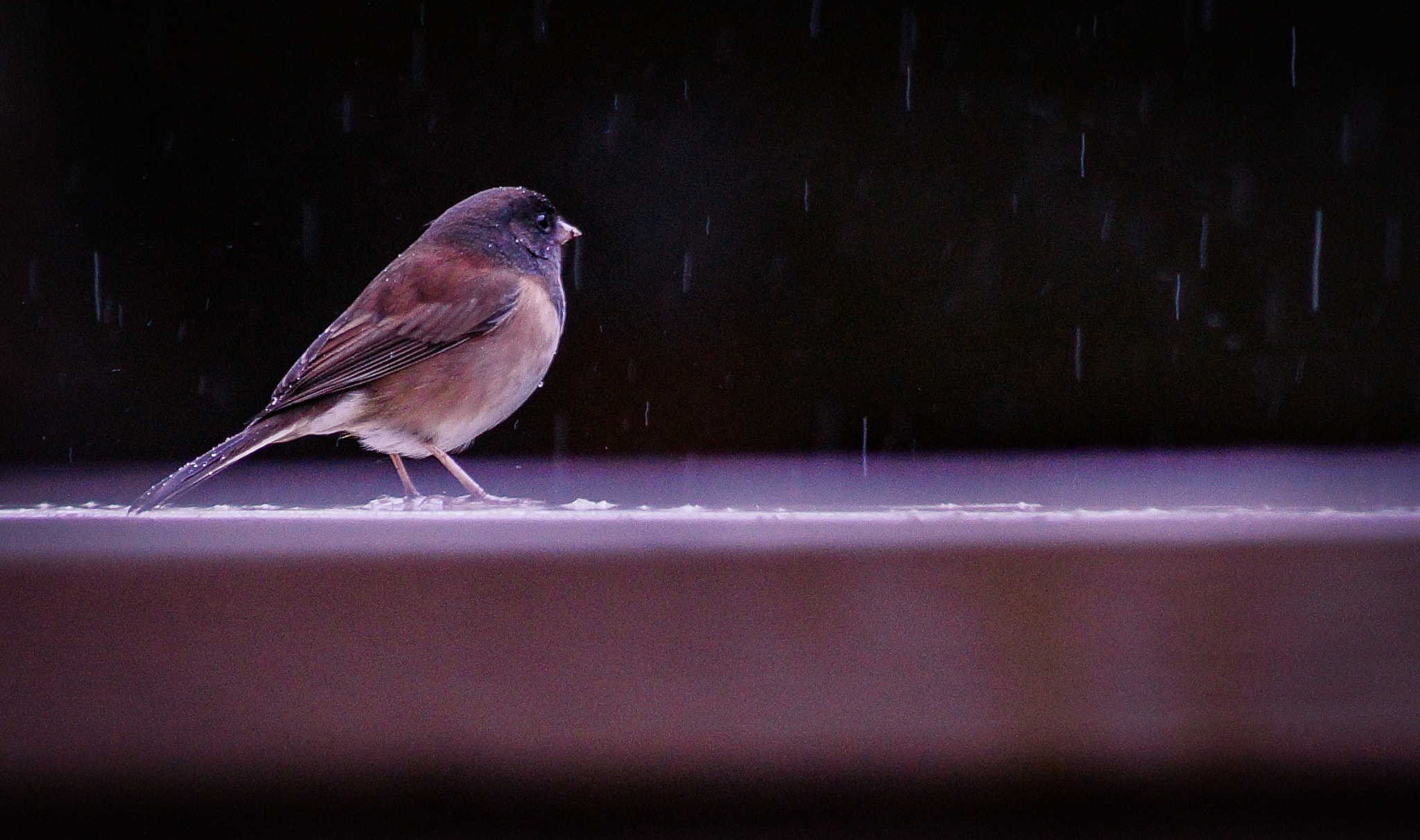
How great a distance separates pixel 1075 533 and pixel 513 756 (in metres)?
0.30

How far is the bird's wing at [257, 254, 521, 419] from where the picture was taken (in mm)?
1398

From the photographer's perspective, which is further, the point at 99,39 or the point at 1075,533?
Answer: the point at 99,39

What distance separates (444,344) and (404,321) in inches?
3.6

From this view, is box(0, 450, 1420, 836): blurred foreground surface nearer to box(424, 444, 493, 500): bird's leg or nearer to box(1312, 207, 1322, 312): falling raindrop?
box(424, 444, 493, 500): bird's leg

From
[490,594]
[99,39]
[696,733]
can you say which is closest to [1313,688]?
[696,733]

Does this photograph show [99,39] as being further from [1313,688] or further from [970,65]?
[1313,688]

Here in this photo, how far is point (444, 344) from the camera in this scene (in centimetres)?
146

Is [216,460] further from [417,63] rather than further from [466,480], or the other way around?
[417,63]

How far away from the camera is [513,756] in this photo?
518 mm

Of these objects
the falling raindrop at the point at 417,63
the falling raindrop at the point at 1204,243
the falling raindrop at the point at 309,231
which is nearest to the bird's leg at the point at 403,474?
the falling raindrop at the point at 309,231

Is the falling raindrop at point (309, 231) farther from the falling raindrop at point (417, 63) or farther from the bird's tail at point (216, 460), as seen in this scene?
the bird's tail at point (216, 460)

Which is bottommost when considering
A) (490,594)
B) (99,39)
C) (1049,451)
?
(1049,451)

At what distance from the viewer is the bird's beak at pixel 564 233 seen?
1560 mm

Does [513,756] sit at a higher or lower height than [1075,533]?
lower
